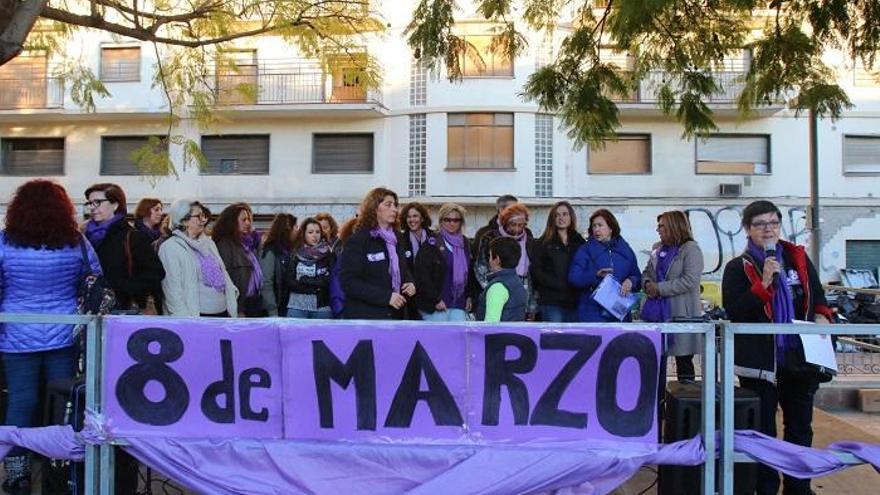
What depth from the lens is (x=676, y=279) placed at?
19.8 feet

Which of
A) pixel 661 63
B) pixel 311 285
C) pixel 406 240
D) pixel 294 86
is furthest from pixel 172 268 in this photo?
pixel 294 86

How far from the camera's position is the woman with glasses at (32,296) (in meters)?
4.14

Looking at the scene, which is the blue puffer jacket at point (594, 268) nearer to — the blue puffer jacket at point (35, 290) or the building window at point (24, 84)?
the blue puffer jacket at point (35, 290)

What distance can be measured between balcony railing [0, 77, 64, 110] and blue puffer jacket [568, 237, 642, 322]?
70.2ft

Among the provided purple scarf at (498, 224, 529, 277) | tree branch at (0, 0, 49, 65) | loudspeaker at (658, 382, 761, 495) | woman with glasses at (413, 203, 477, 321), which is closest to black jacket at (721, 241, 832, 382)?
loudspeaker at (658, 382, 761, 495)

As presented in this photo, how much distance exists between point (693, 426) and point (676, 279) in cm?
260

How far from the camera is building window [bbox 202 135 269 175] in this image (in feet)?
74.4

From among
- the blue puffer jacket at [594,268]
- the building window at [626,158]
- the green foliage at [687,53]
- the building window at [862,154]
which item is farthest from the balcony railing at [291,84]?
the blue puffer jacket at [594,268]

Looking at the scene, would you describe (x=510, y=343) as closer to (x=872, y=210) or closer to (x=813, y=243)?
(x=813, y=243)

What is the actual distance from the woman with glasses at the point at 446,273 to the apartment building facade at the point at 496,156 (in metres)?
15.0

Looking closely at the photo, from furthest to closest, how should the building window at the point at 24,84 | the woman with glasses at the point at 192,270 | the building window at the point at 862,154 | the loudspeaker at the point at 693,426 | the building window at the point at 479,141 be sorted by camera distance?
the building window at the point at 24,84 < the building window at the point at 862,154 < the building window at the point at 479,141 < the woman with glasses at the point at 192,270 < the loudspeaker at the point at 693,426

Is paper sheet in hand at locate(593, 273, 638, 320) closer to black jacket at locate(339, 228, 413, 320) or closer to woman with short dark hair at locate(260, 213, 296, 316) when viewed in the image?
black jacket at locate(339, 228, 413, 320)

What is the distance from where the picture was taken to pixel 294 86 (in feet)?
74.1

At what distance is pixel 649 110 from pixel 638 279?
1639 cm
